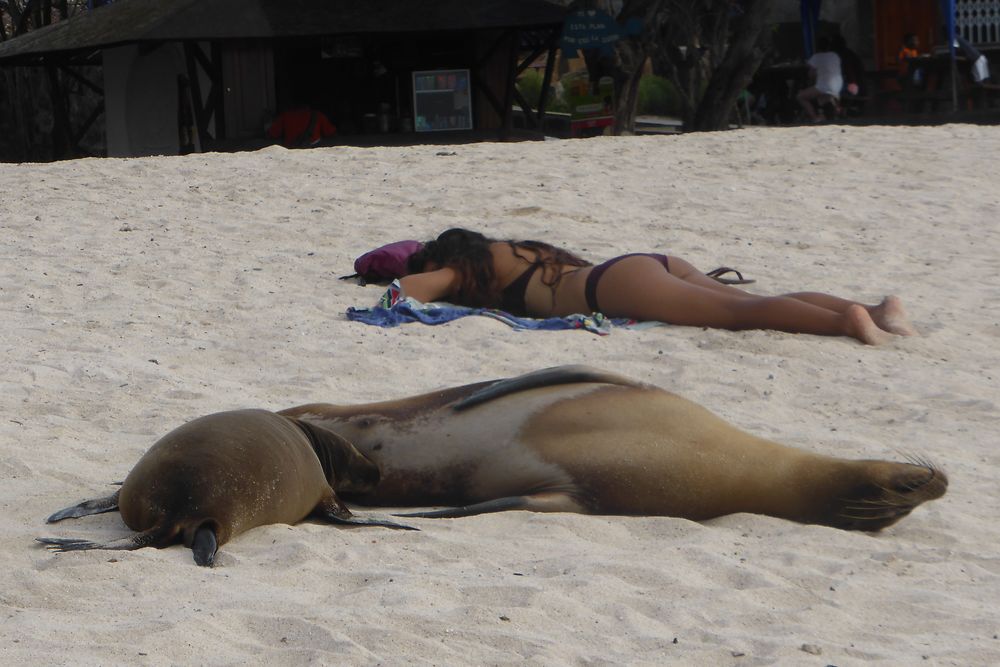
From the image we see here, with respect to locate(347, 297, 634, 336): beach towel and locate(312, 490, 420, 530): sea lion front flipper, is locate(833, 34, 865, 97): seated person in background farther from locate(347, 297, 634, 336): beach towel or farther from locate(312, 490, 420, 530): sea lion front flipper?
locate(312, 490, 420, 530): sea lion front flipper

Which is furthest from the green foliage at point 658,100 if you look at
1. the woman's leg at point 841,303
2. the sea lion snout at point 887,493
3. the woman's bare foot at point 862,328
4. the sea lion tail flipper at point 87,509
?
the sea lion tail flipper at point 87,509

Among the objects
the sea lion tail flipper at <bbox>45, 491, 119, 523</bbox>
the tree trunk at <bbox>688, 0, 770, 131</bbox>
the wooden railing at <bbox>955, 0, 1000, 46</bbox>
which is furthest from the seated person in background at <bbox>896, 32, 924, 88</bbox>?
the sea lion tail flipper at <bbox>45, 491, 119, 523</bbox>

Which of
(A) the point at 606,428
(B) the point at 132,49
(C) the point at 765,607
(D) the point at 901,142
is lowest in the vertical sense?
(C) the point at 765,607

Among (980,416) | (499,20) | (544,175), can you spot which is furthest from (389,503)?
(499,20)

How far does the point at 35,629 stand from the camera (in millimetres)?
2908

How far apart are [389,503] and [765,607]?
1.30 metres

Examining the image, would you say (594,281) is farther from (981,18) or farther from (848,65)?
(981,18)

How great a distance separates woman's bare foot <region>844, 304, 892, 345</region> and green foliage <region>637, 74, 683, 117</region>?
21525 mm

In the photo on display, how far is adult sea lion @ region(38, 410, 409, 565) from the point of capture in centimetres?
352

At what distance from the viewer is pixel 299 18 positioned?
17.6 meters

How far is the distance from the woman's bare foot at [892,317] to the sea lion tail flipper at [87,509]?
4.15 metres

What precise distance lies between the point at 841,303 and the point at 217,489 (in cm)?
402

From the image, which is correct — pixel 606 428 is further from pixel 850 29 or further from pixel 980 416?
pixel 850 29

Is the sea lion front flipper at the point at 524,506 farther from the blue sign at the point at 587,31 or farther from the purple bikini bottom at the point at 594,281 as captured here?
the blue sign at the point at 587,31
